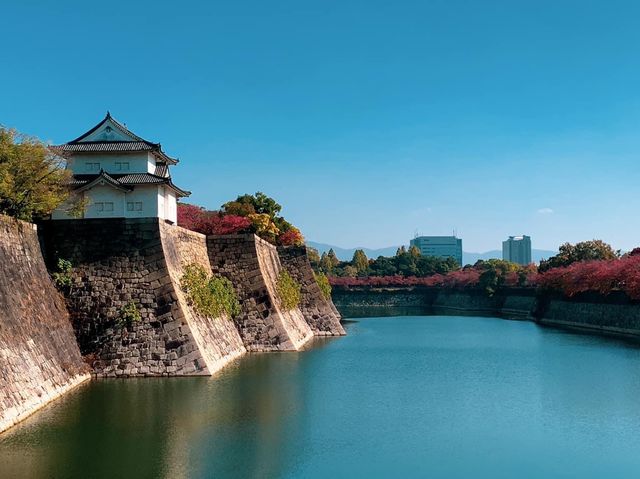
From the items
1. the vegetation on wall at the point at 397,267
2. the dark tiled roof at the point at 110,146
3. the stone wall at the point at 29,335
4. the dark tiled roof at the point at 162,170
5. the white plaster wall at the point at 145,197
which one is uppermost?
the dark tiled roof at the point at 110,146

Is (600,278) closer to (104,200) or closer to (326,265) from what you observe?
(104,200)

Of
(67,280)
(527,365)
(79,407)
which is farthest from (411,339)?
(79,407)

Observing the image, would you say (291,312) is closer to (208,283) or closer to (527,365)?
(208,283)

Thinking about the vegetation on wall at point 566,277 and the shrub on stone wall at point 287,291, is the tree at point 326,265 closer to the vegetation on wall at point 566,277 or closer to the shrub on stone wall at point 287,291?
the vegetation on wall at point 566,277

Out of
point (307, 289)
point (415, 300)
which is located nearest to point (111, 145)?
point (307, 289)

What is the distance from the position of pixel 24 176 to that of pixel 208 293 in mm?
7567

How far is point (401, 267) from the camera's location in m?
107

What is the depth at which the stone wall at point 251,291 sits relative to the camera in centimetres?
2908

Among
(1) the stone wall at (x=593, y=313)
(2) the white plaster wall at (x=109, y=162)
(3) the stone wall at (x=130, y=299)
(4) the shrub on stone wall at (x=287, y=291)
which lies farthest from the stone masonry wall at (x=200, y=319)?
(1) the stone wall at (x=593, y=313)

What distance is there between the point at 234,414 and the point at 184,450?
3.30 metres

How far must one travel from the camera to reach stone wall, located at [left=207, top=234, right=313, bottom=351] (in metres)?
29.1

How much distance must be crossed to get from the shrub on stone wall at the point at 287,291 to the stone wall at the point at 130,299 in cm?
1036

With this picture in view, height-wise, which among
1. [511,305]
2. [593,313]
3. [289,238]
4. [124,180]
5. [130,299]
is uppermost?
[124,180]

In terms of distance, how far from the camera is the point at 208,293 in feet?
82.5
